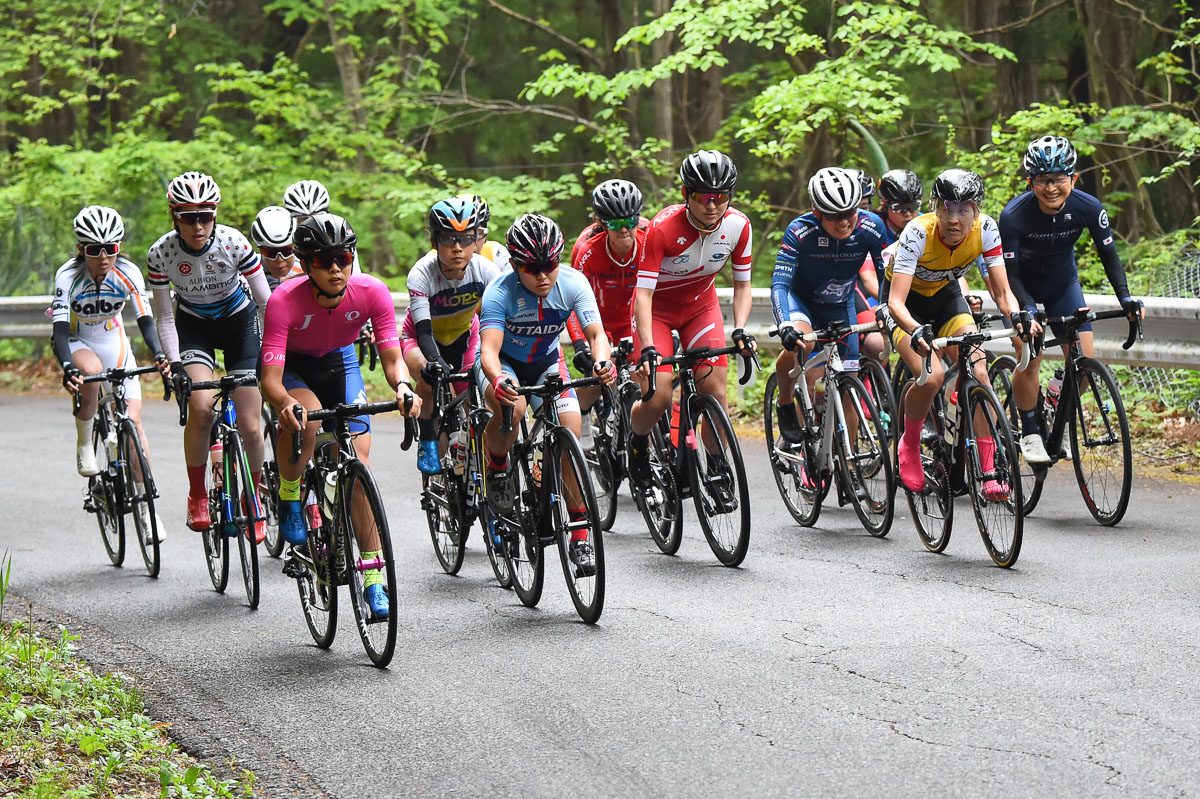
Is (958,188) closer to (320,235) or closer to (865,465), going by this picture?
(865,465)

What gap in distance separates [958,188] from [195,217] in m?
4.79

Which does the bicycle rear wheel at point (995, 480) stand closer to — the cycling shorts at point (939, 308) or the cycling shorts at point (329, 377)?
the cycling shorts at point (939, 308)

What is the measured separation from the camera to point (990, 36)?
65.3 ft

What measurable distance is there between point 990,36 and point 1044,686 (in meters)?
16.1

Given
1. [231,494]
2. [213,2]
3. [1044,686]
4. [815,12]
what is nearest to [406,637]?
[231,494]

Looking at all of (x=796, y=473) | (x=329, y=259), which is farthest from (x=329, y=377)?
(x=796, y=473)

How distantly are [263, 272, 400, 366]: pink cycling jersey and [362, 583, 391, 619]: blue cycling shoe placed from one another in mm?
1286

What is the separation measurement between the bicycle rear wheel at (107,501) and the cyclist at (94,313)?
8cm

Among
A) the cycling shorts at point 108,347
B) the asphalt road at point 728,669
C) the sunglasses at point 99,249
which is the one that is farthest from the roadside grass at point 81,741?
the cycling shorts at point 108,347

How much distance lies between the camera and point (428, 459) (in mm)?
9000

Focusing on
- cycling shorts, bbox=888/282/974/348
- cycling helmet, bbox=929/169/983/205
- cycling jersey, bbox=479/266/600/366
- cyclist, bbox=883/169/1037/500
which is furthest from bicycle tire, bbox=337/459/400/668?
cycling shorts, bbox=888/282/974/348

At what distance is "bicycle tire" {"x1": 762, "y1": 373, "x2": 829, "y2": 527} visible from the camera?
362 inches

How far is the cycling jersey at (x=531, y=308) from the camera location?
7688mm

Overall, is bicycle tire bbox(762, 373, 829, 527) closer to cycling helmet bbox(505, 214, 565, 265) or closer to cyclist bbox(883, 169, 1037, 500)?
cyclist bbox(883, 169, 1037, 500)
